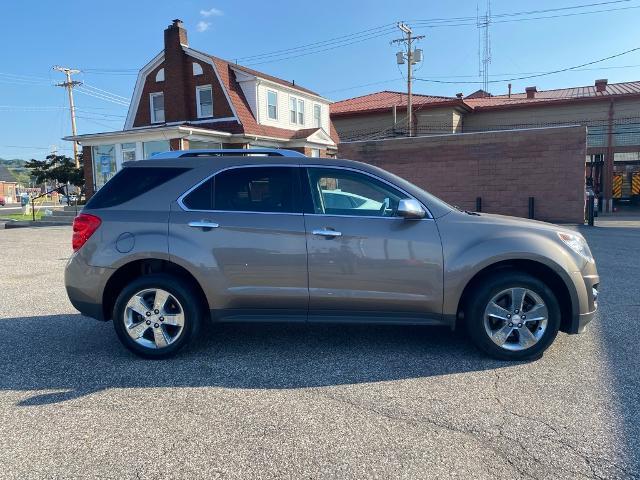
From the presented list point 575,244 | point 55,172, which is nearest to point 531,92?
point 55,172

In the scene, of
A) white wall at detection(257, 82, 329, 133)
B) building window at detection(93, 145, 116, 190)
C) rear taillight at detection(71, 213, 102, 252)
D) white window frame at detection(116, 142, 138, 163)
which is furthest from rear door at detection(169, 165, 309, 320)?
white wall at detection(257, 82, 329, 133)

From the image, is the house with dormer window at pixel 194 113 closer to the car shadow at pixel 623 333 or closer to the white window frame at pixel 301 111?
the white window frame at pixel 301 111

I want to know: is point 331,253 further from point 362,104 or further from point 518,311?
point 362,104

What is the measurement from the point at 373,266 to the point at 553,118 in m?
30.9

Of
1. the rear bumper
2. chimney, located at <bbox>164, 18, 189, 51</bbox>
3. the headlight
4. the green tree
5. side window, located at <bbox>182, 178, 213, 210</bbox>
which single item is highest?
chimney, located at <bbox>164, 18, 189, 51</bbox>

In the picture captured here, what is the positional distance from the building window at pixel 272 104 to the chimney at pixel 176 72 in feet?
12.8

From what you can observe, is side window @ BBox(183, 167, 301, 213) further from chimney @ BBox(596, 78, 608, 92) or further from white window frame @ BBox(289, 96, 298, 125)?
chimney @ BBox(596, 78, 608, 92)

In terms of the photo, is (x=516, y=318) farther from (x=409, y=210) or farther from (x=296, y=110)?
(x=296, y=110)

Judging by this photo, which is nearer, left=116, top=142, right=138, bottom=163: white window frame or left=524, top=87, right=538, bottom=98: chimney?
left=116, top=142, right=138, bottom=163: white window frame

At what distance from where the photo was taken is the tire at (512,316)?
4.11 metres

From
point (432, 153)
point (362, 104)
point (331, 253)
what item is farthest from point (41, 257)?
point (362, 104)

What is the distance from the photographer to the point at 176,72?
2408cm

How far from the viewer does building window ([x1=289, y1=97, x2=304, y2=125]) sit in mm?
27094

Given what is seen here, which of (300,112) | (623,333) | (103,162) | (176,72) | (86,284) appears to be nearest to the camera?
(86,284)
